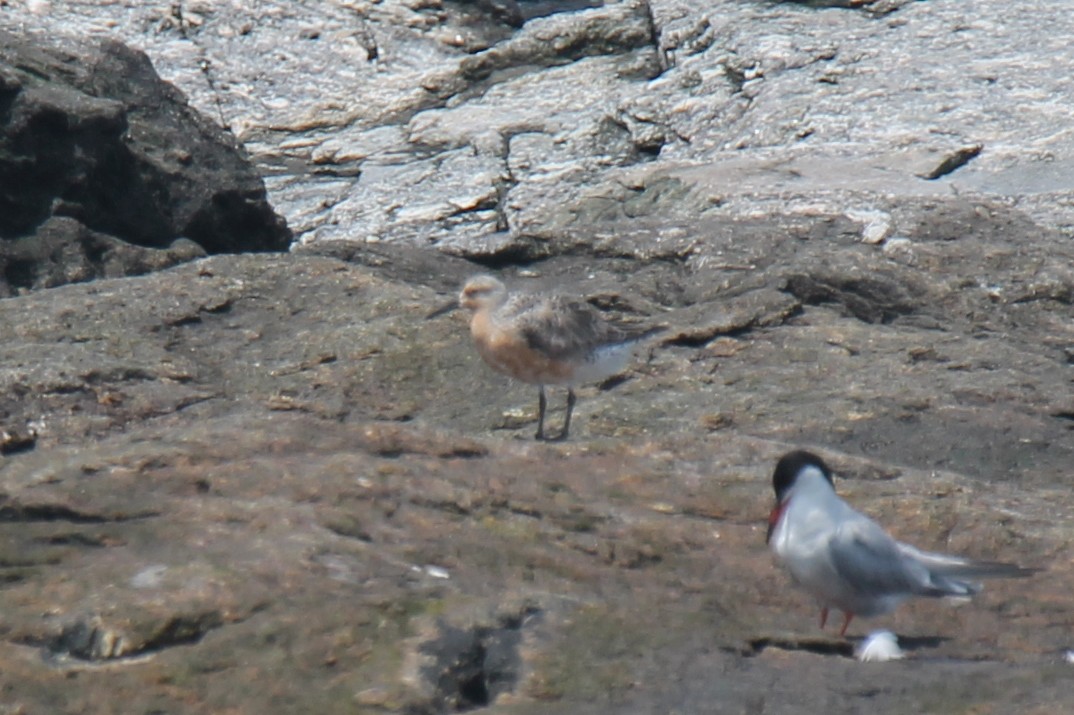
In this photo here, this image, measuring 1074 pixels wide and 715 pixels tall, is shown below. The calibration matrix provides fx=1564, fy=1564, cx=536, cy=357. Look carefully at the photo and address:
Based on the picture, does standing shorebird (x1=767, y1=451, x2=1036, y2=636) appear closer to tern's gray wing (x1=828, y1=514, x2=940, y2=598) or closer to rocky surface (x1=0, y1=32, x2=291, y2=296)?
tern's gray wing (x1=828, y1=514, x2=940, y2=598)

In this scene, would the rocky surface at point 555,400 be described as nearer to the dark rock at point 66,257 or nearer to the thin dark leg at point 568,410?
the thin dark leg at point 568,410

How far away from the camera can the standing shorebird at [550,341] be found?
6.75 meters

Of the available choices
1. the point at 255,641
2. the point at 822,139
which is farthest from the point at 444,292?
the point at 255,641

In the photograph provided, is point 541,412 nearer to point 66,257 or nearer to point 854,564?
point 854,564

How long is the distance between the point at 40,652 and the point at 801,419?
369 centimetres

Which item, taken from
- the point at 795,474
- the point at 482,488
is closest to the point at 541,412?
the point at 482,488

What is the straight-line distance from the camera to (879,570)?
15.2ft

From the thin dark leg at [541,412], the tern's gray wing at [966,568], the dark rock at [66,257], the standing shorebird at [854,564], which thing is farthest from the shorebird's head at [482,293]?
the tern's gray wing at [966,568]

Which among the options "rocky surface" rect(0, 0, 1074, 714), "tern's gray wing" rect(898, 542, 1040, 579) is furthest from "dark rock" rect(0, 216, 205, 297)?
"tern's gray wing" rect(898, 542, 1040, 579)

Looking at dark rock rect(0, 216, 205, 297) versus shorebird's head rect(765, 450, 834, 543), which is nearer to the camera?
shorebird's head rect(765, 450, 834, 543)

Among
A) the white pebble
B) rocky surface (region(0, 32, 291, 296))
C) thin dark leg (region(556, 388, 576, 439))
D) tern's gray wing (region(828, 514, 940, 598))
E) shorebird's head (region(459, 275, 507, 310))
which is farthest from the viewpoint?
rocky surface (region(0, 32, 291, 296))

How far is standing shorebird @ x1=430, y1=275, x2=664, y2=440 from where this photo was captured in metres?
6.75

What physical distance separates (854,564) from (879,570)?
0.25ft

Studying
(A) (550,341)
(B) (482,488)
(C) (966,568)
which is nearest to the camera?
(C) (966,568)
